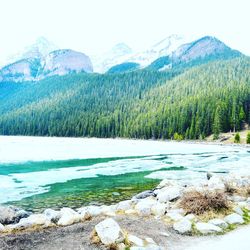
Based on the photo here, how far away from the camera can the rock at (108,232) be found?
11.1 m

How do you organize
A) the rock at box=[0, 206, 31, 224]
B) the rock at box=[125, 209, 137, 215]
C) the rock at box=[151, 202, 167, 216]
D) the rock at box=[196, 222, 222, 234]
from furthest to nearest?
1. the rock at box=[0, 206, 31, 224]
2. the rock at box=[125, 209, 137, 215]
3. the rock at box=[151, 202, 167, 216]
4. the rock at box=[196, 222, 222, 234]

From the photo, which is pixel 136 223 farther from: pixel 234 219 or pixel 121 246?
pixel 234 219

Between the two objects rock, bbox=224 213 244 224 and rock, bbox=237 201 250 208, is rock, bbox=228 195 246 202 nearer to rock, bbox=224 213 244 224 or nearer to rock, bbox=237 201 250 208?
rock, bbox=237 201 250 208

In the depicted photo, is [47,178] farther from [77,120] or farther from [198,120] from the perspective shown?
[77,120]

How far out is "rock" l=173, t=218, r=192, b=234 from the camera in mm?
12953

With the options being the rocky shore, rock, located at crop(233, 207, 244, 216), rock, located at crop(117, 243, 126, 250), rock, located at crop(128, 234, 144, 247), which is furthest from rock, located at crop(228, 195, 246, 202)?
rock, located at crop(117, 243, 126, 250)

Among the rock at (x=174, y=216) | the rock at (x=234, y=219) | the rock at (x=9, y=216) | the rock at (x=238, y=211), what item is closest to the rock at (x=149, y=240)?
the rock at (x=174, y=216)

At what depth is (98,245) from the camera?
11.1m

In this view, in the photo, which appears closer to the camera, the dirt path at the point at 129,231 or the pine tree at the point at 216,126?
the dirt path at the point at 129,231

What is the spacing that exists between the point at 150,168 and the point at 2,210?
26.9 meters

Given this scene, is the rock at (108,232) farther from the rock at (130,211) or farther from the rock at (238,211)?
the rock at (238,211)

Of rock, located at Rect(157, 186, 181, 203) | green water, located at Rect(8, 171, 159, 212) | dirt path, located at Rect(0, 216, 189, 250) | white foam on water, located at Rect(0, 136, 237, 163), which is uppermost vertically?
white foam on water, located at Rect(0, 136, 237, 163)

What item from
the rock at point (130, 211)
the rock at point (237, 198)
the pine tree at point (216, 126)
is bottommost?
the rock at point (130, 211)

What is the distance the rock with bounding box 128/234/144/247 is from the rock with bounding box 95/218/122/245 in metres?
0.45
